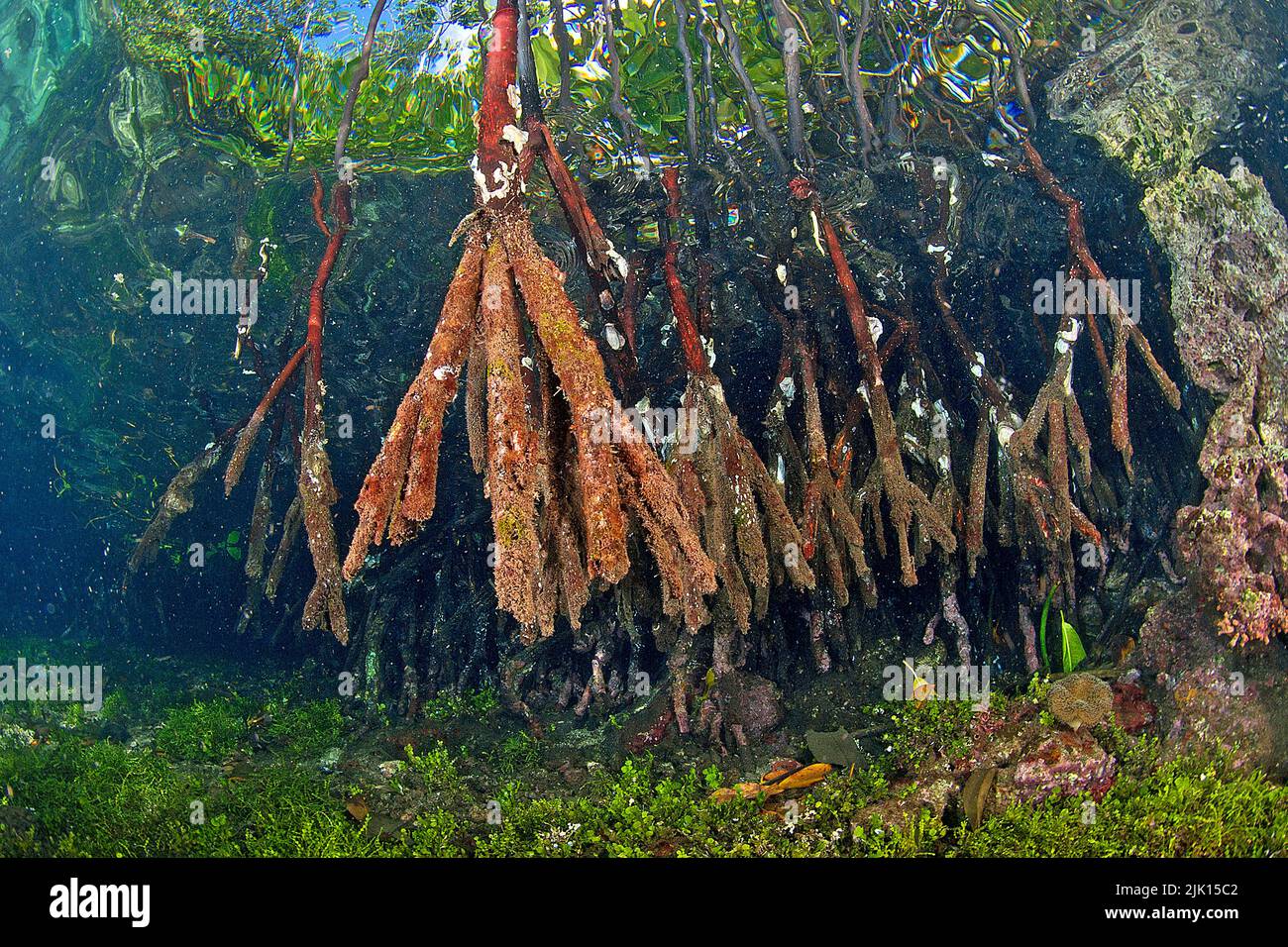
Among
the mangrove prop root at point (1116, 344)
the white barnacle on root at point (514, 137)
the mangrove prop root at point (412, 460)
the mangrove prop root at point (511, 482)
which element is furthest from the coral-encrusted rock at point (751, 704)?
the white barnacle on root at point (514, 137)

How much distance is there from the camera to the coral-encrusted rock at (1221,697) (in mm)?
3885

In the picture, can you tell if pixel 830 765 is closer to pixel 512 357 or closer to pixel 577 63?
pixel 512 357

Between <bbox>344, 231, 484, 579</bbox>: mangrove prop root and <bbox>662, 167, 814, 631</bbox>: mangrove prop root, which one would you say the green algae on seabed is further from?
<bbox>344, 231, 484, 579</bbox>: mangrove prop root

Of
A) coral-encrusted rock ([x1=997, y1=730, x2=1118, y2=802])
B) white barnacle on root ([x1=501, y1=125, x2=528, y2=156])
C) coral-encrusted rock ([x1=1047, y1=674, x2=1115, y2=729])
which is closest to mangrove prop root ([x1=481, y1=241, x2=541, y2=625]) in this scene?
white barnacle on root ([x1=501, y1=125, x2=528, y2=156])

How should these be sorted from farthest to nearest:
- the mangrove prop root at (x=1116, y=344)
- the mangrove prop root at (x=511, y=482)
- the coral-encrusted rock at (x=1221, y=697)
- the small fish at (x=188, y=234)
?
the small fish at (x=188, y=234) → the mangrove prop root at (x=1116, y=344) → the coral-encrusted rock at (x=1221, y=697) → the mangrove prop root at (x=511, y=482)

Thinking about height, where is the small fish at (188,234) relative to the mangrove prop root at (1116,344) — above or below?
above

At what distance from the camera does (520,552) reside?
2469mm

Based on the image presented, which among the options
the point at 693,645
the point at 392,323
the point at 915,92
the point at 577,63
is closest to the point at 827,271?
the point at 915,92

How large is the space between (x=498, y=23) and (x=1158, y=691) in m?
4.81

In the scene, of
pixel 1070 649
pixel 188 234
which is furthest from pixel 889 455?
pixel 188 234

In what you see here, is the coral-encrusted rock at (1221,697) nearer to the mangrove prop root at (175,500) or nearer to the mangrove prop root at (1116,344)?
the mangrove prop root at (1116,344)

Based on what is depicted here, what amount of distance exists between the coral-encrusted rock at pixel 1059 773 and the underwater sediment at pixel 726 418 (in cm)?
2

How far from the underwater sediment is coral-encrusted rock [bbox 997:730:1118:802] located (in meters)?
0.02

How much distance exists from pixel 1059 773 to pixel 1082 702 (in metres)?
0.49
